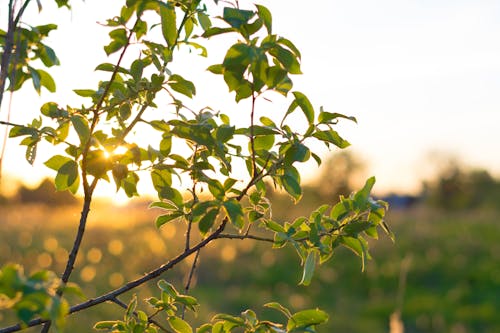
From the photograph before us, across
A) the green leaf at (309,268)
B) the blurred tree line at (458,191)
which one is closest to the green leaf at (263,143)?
the green leaf at (309,268)

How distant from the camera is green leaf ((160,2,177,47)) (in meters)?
1.93

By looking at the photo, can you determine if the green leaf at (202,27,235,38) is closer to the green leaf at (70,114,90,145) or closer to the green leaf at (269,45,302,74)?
the green leaf at (269,45,302,74)

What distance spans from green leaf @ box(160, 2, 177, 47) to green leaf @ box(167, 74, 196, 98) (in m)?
0.16

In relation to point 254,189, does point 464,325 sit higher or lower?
lower

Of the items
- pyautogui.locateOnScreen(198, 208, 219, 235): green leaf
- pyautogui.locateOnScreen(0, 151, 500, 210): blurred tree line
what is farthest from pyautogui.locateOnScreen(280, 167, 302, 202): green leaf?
pyautogui.locateOnScreen(0, 151, 500, 210): blurred tree line

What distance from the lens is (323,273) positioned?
1324 centimetres

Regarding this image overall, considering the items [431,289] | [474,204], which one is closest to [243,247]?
[431,289]

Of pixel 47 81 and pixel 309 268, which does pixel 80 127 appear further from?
pixel 309 268

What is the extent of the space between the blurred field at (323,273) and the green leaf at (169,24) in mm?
6922

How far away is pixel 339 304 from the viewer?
1164cm

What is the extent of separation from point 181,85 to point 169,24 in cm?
25

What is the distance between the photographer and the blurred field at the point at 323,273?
34.3ft

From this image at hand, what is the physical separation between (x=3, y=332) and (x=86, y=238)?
13556 mm

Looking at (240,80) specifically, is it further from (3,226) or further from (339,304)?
(3,226)
